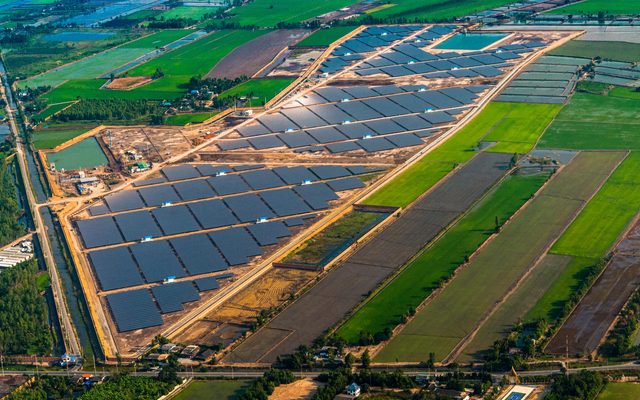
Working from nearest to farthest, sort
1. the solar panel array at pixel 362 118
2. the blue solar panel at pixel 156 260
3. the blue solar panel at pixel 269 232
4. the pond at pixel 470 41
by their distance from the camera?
the blue solar panel at pixel 156 260 → the blue solar panel at pixel 269 232 → the solar panel array at pixel 362 118 → the pond at pixel 470 41

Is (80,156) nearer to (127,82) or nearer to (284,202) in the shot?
(284,202)

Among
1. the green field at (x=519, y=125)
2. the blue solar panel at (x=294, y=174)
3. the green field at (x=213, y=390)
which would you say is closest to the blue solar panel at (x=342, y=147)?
the blue solar panel at (x=294, y=174)

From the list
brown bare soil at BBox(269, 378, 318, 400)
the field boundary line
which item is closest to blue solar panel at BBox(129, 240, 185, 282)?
brown bare soil at BBox(269, 378, 318, 400)

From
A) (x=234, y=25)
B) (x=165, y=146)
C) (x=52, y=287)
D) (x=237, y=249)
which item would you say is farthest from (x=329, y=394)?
(x=234, y=25)

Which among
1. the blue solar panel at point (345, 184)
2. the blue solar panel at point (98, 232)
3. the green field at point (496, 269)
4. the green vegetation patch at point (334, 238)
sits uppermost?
the blue solar panel at point (98, 232)

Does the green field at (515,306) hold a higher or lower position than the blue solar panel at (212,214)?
lower

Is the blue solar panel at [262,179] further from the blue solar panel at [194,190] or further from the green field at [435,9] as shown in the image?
the green field at [435,9]

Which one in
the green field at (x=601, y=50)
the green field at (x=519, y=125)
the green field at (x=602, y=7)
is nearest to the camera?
the green field at (x=519, y=125)
